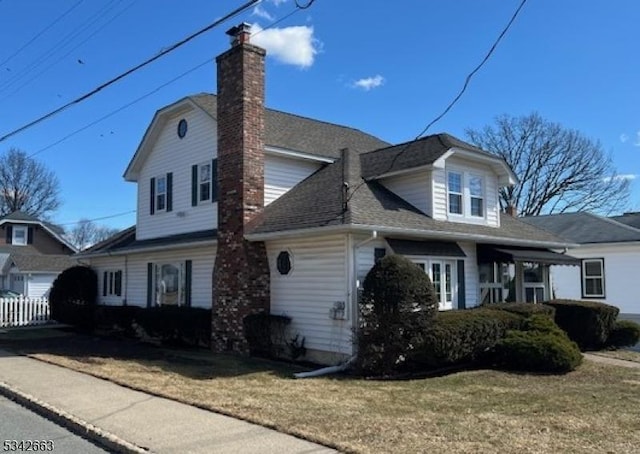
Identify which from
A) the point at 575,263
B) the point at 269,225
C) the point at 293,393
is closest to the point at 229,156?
the point at 269,225

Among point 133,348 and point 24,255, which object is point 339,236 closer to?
point 133,348

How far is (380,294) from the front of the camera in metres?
12.4

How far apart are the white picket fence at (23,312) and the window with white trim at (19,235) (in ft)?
85.1

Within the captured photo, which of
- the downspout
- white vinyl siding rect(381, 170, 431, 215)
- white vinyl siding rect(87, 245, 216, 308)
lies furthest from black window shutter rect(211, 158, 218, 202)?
the downspout

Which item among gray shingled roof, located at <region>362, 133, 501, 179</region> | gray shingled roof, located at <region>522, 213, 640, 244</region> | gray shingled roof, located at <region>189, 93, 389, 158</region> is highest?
gray shingled roof, located at <region>189, 93, 389, 158</region>

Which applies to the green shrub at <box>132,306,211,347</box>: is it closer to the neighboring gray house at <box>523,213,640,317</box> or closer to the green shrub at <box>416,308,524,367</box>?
the green shrub at <box>416,308,524,367</box>

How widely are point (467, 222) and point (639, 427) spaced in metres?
9.58

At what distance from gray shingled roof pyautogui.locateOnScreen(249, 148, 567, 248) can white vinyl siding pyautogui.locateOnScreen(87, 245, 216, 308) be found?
292 cm

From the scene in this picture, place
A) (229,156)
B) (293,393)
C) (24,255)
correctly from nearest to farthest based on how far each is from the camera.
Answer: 1. (293,393)
2. (229,156)
3. (24,255)

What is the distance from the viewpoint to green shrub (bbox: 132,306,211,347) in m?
17.0

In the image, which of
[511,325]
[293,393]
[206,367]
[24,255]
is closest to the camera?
[293,393]

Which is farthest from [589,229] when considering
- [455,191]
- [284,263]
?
[284,263]

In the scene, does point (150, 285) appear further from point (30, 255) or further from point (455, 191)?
point (30, 255)

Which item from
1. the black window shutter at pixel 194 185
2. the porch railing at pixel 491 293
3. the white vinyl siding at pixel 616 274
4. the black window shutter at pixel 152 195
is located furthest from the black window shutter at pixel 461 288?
the black window shutter at pixel 152 195
